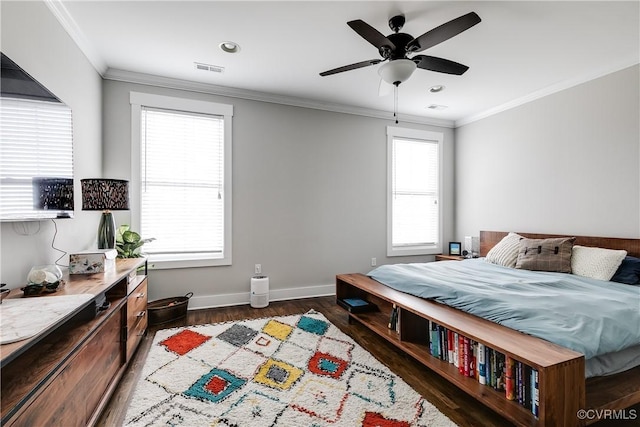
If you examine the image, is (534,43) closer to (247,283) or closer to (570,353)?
(570,353)

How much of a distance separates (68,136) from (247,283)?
2332 millimetres

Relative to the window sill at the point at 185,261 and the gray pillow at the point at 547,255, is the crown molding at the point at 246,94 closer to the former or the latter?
the window sill at the point at 185,261

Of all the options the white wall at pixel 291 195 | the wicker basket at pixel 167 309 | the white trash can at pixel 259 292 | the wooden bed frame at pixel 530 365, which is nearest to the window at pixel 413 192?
the white wall at pixel 291 195

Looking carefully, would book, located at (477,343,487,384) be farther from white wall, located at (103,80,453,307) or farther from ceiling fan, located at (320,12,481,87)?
white wall, located at (103,80,453,307)

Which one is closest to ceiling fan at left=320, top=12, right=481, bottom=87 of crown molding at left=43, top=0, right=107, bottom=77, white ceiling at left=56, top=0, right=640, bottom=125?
white ceiling at left=56, top=0, right=640, bottom=125

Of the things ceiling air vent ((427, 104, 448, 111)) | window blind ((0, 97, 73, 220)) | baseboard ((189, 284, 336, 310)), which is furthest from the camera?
ceiling air vent ((427, 104, 448, 111))

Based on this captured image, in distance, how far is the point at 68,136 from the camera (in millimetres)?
2107

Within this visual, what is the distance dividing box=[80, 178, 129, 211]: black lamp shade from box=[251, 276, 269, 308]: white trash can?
1.68 metres

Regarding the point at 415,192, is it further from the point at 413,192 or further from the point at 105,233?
the point at 105,233

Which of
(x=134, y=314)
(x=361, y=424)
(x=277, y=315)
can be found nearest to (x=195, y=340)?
(x=134, y=314)

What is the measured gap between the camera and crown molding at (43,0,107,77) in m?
2.17

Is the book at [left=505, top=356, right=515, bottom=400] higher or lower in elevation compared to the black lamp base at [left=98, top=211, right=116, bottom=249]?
lower

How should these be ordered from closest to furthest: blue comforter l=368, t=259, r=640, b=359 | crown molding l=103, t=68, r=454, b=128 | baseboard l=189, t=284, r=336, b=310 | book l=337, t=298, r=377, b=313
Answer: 1. blue comforter l=368, t=259, r=640, b=359
2. book l=337, t=298, r=377, b=313
3. crown molding l=103, t=68, r=454, b=128
4. baseboard l=189, t=284, r=336, b=310

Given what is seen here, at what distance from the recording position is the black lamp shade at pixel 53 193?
1.70 metres
